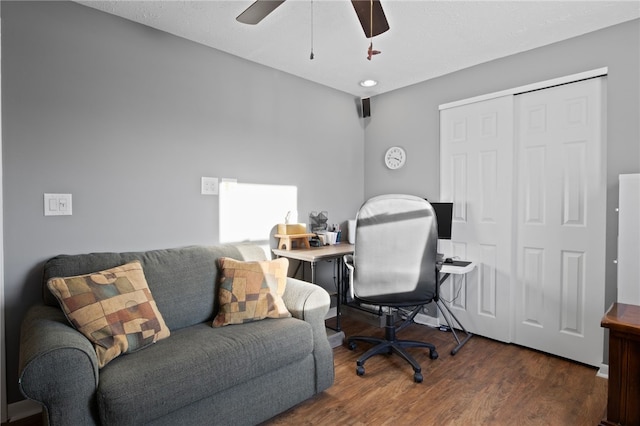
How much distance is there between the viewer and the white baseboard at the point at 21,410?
1.91 meters

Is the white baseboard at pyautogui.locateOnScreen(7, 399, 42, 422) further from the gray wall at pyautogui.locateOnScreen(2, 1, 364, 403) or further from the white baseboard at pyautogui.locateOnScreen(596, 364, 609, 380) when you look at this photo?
the white baseboard at pyautogui.locateOnScreen(596, 364, 609, 380)

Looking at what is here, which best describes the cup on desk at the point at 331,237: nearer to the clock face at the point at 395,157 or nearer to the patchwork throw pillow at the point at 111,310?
the clock face at the point at 395,157

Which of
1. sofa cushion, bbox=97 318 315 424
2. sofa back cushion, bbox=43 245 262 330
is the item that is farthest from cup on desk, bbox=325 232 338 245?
sofa cushion, bbox=97 318 315 424

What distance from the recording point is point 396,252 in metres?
2.30

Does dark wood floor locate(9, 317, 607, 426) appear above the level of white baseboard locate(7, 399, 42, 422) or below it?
below

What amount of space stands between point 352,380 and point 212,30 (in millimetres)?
2646

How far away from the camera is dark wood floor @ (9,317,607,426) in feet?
6.30

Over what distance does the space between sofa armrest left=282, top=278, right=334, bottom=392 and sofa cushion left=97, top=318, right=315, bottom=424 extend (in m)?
0.07

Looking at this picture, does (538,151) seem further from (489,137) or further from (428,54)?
(428,54)

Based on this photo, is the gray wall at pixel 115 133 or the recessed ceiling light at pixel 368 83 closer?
the gray wall at pixel 115 133

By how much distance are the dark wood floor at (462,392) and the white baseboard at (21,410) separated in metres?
1.38

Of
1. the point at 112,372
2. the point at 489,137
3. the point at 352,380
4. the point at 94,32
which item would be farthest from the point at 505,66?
the point at 112,372

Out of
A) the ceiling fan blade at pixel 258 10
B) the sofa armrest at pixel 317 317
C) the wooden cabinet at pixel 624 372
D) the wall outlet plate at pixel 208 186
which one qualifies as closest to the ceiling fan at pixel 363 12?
the ceiling fan blade at pixel 258 10

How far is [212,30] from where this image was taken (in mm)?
2463
